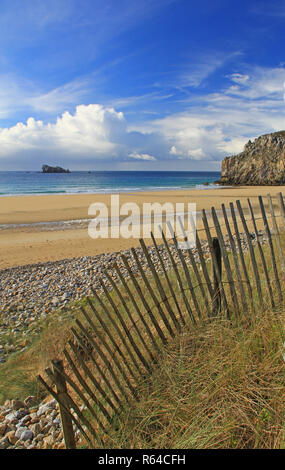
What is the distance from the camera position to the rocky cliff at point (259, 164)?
2459 inches

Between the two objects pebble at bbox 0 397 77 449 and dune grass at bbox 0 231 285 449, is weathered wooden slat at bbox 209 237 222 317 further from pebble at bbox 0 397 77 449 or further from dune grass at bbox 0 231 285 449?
pebble at bbox 0 397 77 449

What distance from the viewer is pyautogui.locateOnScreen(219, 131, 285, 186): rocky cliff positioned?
62469mm

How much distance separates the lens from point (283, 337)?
2.95 metres

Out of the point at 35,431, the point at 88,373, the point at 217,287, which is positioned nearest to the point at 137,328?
the point at 88,373

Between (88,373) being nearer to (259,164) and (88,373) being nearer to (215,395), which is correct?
(215,395)

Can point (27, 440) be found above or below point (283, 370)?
below

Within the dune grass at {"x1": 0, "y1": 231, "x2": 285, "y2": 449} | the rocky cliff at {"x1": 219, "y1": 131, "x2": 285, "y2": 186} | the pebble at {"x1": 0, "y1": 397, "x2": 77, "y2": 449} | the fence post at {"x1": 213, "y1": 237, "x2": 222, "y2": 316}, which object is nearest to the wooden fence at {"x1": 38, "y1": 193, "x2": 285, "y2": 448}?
the fence post at {"x1": 213, "y1": 237, "x2": 222, "y2": 316}

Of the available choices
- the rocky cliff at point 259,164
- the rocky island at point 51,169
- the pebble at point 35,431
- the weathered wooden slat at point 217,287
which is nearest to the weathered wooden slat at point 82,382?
the pebble at point 35,431

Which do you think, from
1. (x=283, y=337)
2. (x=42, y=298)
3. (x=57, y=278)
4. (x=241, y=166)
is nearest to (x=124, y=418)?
(x=283, y=337)

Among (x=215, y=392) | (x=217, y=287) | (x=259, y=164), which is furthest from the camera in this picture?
(x=259, y=164)

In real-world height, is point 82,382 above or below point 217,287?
below

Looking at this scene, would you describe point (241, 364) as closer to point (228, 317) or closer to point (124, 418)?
point (228, 317)

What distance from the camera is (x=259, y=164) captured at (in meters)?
65.7
